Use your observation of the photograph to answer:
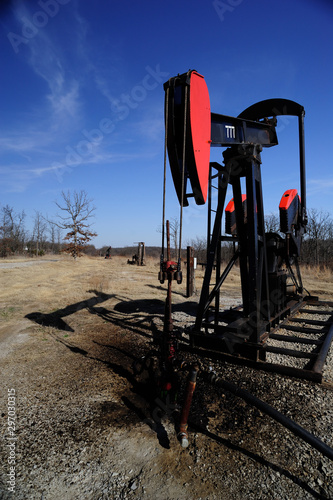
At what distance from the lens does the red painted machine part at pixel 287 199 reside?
17.2 ft

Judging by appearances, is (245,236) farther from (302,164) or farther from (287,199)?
(302,164)

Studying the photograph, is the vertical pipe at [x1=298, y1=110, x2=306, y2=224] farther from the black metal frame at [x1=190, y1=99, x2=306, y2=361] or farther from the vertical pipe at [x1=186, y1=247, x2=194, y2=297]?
the vertical pipe at [x1=186, y1=247, x2=194, y2=297]

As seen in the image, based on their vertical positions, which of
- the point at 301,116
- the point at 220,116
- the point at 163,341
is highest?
the point at 301,116

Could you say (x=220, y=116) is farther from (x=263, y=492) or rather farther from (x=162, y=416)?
(x=263, y=492)

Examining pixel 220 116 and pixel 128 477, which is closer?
pixel 128 477

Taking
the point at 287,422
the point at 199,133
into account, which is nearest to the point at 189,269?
the point at 199,133

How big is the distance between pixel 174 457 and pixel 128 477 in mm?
391

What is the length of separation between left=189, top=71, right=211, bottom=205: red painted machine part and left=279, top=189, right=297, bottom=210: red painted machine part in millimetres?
2779

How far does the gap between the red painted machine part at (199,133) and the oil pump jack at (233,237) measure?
0.01m

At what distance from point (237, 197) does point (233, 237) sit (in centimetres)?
66

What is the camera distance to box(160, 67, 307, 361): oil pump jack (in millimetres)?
2932

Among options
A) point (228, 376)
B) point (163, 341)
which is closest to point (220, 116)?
point (163, 341)

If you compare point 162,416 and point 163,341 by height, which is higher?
point 163,341

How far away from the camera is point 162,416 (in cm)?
284
